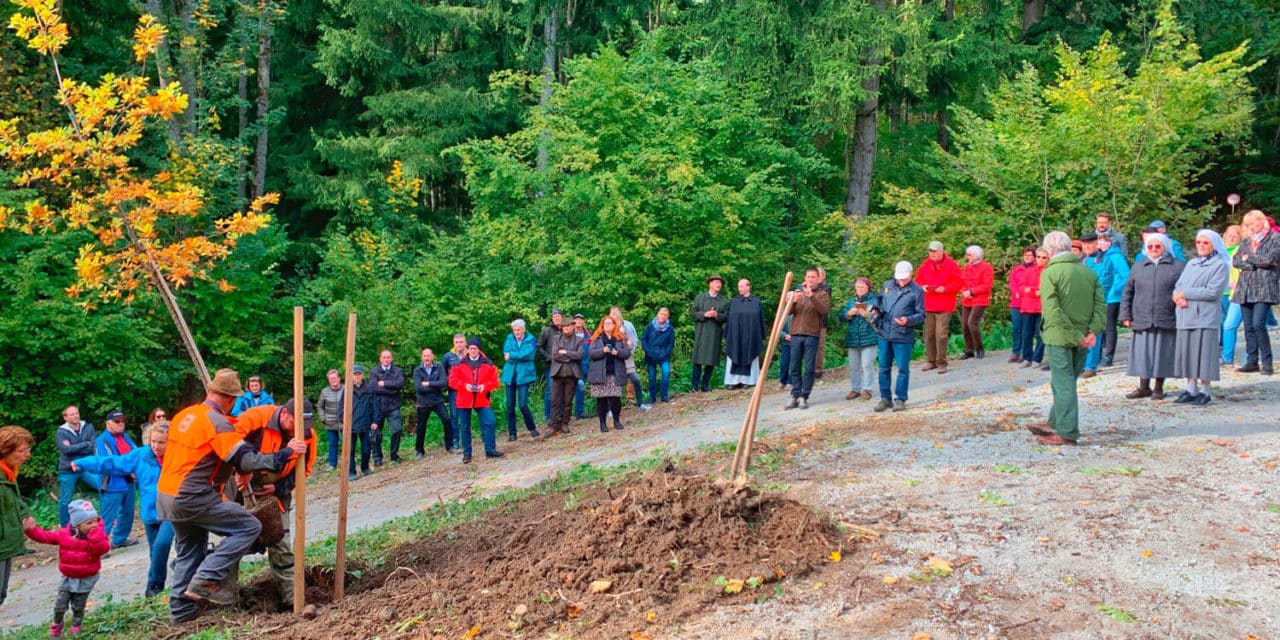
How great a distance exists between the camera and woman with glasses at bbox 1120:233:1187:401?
36.2 feet

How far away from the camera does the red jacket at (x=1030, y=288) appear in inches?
561

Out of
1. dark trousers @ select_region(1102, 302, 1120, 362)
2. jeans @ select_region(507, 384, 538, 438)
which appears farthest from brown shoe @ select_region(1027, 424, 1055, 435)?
jeans @ select_region(507, 384, 538, 438)

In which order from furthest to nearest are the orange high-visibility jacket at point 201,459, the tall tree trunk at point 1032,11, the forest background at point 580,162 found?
the tall tree trunk at point 1032,11, the forest background at point 580,162, the orange high-visibility jacket at point 201,459

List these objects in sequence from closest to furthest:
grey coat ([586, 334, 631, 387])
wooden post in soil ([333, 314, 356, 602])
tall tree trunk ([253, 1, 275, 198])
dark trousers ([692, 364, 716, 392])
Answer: wooden post in soil ([333, 314, 356, 602])
grey coat ([586, 334, 631, 387])
dark trousers ([692, 364, 716, 392])
tall tree trunk ([253, 1, 275, 198])

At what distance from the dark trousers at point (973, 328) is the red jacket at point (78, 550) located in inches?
501

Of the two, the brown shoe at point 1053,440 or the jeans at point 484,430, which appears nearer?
the brown shoe at point 1053,440

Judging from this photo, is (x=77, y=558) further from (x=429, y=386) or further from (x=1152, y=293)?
(x=1152, y=293)

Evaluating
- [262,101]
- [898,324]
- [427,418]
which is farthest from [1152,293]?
[262,101]

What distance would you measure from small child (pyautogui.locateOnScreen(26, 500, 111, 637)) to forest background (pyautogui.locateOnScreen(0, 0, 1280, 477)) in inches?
282

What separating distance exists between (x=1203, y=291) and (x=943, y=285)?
4.66m

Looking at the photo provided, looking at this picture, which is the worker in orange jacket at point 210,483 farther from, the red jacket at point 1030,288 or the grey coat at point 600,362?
the red jacket at point 1030,288

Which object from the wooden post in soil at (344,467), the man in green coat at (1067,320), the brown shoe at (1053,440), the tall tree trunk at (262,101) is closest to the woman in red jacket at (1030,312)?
the man in green coat at (1067,320)

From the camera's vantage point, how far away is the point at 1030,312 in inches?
578

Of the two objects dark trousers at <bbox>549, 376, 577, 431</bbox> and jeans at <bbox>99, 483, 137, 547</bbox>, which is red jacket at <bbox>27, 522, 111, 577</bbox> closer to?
jeans at <bbox>99, 483, 137, 547</bbox>
